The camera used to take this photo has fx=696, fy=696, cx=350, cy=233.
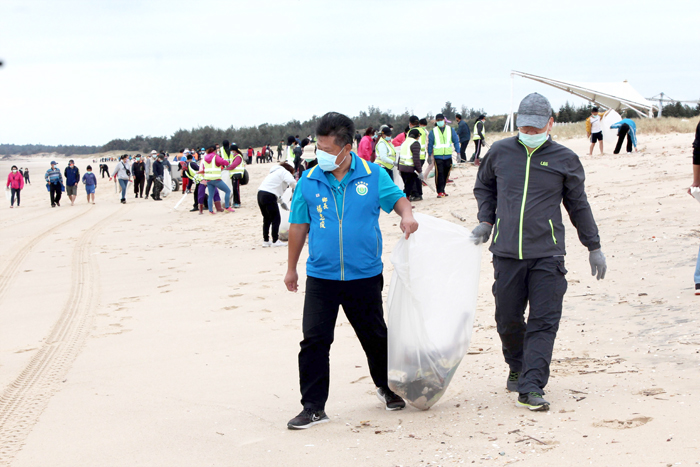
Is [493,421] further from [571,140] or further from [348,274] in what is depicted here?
[571,140]

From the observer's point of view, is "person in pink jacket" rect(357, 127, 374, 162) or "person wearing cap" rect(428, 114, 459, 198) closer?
"person wearing cap" rect(428, 114, 459, 198)

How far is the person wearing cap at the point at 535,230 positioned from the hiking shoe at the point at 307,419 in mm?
1033

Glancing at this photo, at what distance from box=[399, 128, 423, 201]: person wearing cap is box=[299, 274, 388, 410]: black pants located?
30.7 feet

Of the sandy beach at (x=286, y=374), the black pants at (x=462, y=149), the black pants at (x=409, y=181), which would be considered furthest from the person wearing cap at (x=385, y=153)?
the black pants at (x=462, y=149)

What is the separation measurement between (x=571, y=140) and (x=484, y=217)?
72.9 ft

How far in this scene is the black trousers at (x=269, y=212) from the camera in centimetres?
1018

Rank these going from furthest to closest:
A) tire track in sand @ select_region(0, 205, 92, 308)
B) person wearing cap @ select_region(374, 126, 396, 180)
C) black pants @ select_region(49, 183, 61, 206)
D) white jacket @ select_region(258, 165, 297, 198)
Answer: black pants @ select_region(49, 183, 61, 206)
person wearing cap @ select_region(374, 126, 396, 180)
white jacket @ select_region(258, 165, 297, 198)
tire track in sand @ select_region(0, 205, 92, 308)

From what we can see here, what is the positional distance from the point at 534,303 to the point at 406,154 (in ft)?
31.9

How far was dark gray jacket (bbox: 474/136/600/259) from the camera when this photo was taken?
3.58m

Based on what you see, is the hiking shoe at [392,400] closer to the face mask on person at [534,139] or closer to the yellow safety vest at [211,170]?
the face mask on person at [534,139]

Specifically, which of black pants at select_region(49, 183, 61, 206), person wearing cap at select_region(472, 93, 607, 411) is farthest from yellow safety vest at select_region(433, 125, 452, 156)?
black pants at select_region(49, 183, 61, 206)

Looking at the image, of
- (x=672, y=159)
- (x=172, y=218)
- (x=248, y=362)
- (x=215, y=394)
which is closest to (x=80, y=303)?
(x=248, y=362)

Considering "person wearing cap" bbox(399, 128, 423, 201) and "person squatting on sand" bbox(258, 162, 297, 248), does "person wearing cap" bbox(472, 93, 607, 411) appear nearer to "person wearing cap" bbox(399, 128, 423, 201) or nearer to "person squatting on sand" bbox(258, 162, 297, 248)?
"person squatting on sand" bbox(258, 162, 297, 248)

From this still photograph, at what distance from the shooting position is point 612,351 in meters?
4.38
